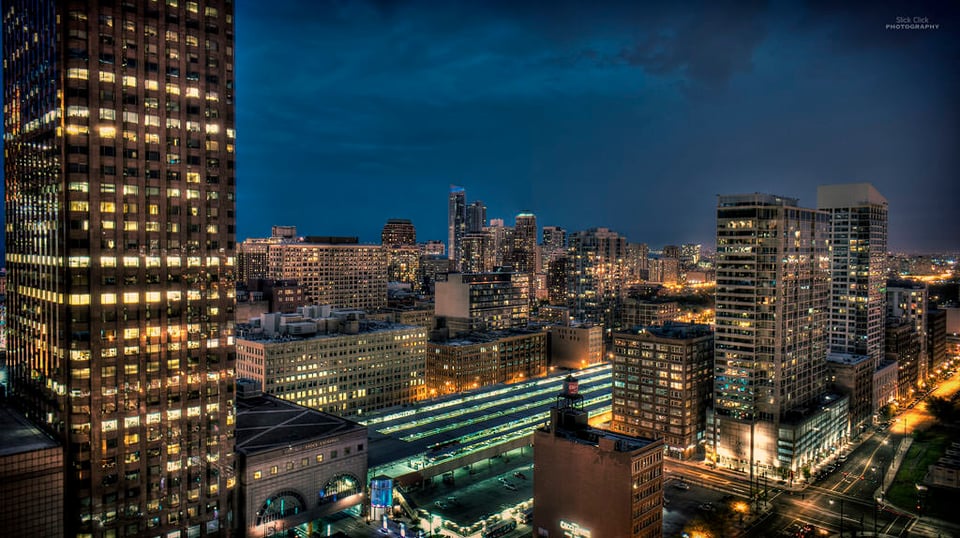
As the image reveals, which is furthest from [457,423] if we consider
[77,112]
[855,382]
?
[855,382]

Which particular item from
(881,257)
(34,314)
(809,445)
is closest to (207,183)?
(34,314)

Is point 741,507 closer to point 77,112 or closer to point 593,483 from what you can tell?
point 593,483

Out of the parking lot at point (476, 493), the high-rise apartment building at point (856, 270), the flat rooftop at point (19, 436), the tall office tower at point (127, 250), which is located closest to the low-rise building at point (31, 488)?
the flat rooftop at point (19, 436)

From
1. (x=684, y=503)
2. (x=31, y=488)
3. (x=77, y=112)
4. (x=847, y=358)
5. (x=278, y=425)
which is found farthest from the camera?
(x=847, y=358)

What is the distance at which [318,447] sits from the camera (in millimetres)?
108250

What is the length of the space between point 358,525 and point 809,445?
9428 centimetres

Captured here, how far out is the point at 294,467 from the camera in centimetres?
10519

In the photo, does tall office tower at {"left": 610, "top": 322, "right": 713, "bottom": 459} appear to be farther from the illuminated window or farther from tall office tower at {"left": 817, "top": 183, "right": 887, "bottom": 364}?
the illuminated window

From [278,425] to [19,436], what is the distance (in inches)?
1471

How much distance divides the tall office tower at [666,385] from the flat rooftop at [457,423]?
1241 cm

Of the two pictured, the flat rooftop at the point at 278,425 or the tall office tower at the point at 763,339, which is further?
the tall office tower at the point at 763,339

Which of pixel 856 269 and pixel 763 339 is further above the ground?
pixel 856 269

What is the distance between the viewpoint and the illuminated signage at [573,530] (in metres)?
102

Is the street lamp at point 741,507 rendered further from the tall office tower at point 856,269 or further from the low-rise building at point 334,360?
the low-rise building at point 334,360
